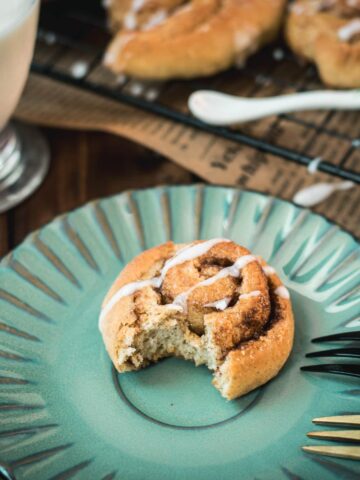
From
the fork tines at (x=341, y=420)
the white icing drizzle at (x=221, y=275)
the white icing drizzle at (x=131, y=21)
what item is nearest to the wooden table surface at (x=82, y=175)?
the white icing drizzle at (x=131, y=21)

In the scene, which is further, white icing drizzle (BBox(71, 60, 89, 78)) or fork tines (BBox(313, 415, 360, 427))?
white icing drizzle (BBox(71, 60, 89, 78))

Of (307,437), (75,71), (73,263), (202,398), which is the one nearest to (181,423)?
(202,398)

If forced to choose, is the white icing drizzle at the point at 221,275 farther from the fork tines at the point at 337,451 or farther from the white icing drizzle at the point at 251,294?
the fork tines at the point at 337,451

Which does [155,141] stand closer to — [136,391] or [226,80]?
[226,80]

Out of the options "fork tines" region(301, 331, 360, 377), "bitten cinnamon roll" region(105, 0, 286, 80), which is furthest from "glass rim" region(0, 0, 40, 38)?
"fork tines" region(301, 331, 360, 377)

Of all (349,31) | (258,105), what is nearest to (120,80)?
(258,105)

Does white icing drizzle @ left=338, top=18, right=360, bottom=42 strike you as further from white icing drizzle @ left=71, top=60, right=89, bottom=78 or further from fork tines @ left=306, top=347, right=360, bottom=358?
fork tines @ left=306, top=347, right=360, bottom=358

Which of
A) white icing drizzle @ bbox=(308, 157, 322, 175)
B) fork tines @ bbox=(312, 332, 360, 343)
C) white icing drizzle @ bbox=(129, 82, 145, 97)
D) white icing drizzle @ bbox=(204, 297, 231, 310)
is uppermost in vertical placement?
white icing drizzle @ bbox=(129, 82, 145, 97)
